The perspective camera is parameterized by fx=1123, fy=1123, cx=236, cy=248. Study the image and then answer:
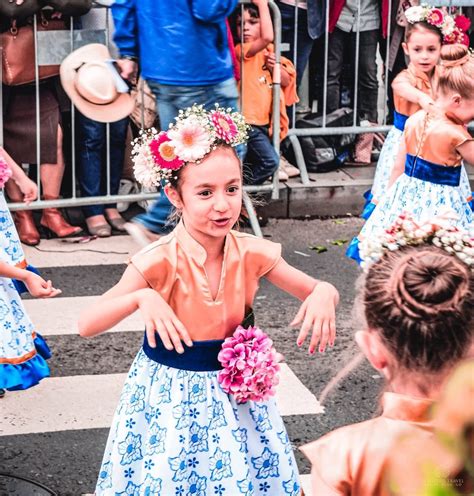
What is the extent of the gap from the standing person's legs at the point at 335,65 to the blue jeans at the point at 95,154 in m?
1.96

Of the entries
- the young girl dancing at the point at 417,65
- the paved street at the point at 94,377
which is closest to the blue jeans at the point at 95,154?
the paved street at the point at 94,377

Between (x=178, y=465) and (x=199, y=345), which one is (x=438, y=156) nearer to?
(x=199, y=345)

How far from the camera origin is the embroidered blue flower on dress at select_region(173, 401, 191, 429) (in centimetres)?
329

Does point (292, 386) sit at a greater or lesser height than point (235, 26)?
lesser

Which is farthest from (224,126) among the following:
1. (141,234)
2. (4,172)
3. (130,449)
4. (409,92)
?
(409,92)

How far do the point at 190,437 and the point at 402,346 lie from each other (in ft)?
4.58

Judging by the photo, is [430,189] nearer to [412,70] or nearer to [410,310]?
[412,70]

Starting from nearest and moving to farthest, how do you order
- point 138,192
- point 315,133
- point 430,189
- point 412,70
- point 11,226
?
point 11,226 → point 430,189 → point 412,70 → point 138,192 → point 315,133

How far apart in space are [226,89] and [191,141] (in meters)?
3.14

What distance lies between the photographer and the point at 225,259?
342 cm

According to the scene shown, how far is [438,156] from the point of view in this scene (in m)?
6.00

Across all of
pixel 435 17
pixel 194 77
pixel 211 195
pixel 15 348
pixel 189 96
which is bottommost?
pixel 15 348

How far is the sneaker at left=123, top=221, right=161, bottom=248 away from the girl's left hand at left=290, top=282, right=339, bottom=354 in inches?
87.8

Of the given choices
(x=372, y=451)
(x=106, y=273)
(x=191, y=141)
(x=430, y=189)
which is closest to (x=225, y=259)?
(x=191, y=141)
